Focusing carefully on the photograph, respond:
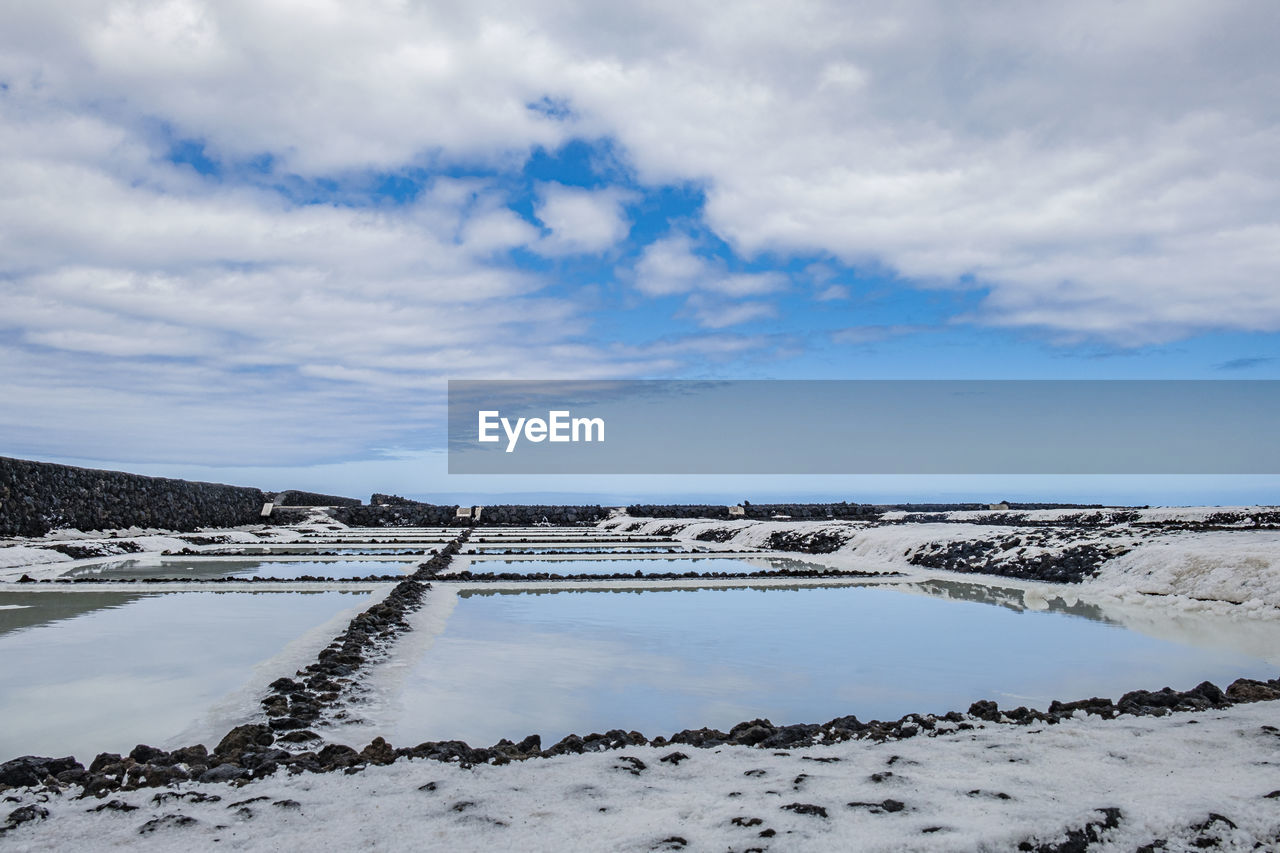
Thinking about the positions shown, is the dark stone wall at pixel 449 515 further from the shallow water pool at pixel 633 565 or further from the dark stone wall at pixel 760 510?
the shallow water pool at pixel 633 565

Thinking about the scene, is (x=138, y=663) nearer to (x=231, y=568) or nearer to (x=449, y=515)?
(x=231, y=568)

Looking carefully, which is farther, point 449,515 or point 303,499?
point 303,499

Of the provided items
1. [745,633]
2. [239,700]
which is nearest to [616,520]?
[745,633]

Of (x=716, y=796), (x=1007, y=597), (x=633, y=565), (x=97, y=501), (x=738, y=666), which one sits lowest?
(x=633, y=565)

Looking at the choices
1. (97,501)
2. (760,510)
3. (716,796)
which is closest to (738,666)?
(716,796)

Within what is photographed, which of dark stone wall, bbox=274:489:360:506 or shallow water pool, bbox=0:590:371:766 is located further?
dark stone wall, bbox=274:489:360:506

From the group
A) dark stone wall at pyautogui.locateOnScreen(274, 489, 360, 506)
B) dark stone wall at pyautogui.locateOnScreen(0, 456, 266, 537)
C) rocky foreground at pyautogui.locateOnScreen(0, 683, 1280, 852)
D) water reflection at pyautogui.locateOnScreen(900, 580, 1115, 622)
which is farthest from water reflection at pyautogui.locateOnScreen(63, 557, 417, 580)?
dark stone wall at pyautogui.locateOnScreen(274, 489, 360, 506)

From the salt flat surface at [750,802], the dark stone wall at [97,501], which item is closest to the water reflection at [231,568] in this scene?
the dark stone wall at [97,501]

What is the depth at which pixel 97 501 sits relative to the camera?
23.3 m

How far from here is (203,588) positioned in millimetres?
10945

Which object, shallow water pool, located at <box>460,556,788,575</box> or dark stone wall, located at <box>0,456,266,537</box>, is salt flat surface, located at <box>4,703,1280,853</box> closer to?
shallow water pool, located at <box>460,556,788,575</box>

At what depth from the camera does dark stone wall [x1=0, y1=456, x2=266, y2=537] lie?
1952 cm

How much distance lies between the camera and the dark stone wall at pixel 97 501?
19516 mm

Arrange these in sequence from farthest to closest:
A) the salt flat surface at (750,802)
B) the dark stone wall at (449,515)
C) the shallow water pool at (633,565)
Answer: the dark stone wall at (449,515) → the shallow water pool at (633,565) → the salt flat surface at (750,802)
